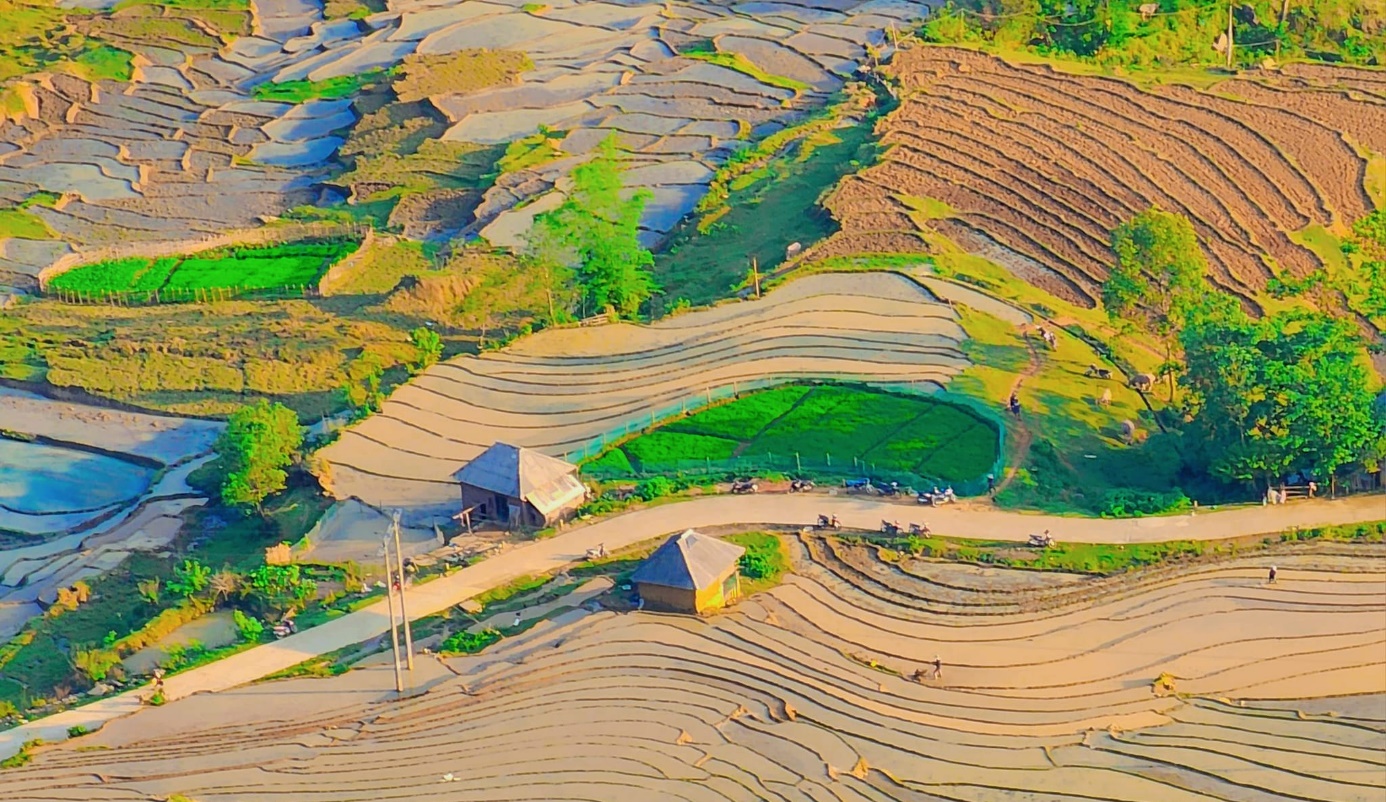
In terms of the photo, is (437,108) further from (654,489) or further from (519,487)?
(519,487)

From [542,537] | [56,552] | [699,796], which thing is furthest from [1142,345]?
[56,552]

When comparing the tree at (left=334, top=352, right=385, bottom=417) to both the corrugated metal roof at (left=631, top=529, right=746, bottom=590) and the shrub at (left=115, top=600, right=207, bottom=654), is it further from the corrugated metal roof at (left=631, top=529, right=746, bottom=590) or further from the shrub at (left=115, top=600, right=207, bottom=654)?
the corrugated metal roof at (left=631, top=529, right=746, bottom=590)

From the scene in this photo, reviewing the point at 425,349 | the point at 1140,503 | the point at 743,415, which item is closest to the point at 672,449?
the point at 743,415

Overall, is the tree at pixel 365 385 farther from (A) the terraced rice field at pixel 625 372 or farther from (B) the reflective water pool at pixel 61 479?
(B) the reflective water pool at pixel 61 479

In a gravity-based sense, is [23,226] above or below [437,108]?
below

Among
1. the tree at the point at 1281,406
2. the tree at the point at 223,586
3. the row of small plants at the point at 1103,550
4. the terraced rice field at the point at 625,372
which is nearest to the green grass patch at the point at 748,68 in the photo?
the terraced rice field at the point at 625,372

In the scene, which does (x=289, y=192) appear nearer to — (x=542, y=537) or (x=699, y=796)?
(x=542, y=537)
